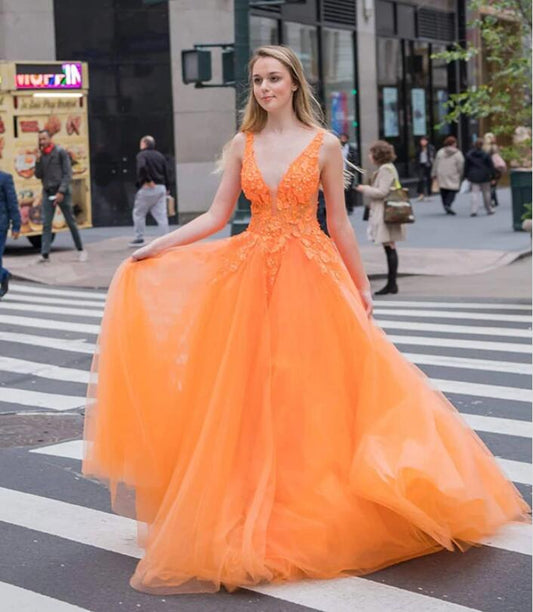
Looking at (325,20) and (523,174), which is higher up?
(325,20)

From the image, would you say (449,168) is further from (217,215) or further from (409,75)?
(217,215)

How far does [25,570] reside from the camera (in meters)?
5.09

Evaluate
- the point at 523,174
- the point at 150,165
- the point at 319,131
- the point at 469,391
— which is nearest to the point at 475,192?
the point at 523,174

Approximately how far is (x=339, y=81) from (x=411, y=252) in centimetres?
1174

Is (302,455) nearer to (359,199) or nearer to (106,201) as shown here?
(106,201)

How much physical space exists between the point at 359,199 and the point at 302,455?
26.9 meters

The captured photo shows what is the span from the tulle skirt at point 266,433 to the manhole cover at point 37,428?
7.94ft

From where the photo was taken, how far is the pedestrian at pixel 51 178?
62.2 ft

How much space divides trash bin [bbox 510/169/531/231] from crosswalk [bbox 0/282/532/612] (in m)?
11.8

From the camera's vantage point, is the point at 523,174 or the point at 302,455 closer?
the point at 302,455

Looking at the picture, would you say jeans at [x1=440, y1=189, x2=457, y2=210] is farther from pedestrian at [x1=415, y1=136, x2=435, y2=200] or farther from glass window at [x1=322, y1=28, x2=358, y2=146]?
pedestrian at [x1=415, y1=136, x2=435, y2=200]

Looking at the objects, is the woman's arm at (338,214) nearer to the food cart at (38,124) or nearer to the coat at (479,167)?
the food cart at (38,124)

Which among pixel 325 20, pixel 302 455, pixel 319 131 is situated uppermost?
pixel 325 20

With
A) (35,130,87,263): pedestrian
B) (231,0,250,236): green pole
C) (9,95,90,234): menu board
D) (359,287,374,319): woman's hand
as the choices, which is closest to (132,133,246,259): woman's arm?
(359,287,374,319): woman's hand
